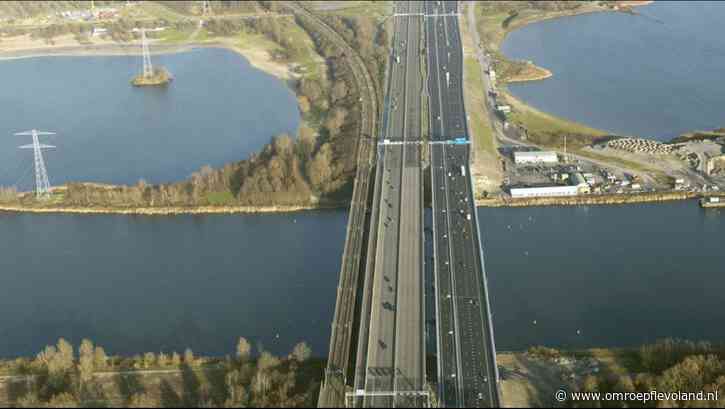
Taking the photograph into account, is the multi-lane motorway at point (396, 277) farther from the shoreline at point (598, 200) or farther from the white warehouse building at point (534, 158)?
the white warehouse building at point (534, 158)

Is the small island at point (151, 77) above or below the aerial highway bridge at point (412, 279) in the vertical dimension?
above

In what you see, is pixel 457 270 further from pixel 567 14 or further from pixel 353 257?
pixel 567 14

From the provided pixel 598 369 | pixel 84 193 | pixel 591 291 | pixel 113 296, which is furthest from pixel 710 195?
pixel 84 193

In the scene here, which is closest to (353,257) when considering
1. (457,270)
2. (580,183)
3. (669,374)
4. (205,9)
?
(457,270)

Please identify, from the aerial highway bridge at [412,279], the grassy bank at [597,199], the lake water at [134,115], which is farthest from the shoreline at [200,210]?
the grassy bank at [597,199]

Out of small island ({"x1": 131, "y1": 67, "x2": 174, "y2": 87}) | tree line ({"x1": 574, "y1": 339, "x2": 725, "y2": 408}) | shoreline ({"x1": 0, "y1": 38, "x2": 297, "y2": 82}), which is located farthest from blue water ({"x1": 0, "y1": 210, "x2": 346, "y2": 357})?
shoreline ({"x1": 0, "y1": 38, "x2": 297, "y2": 82})
